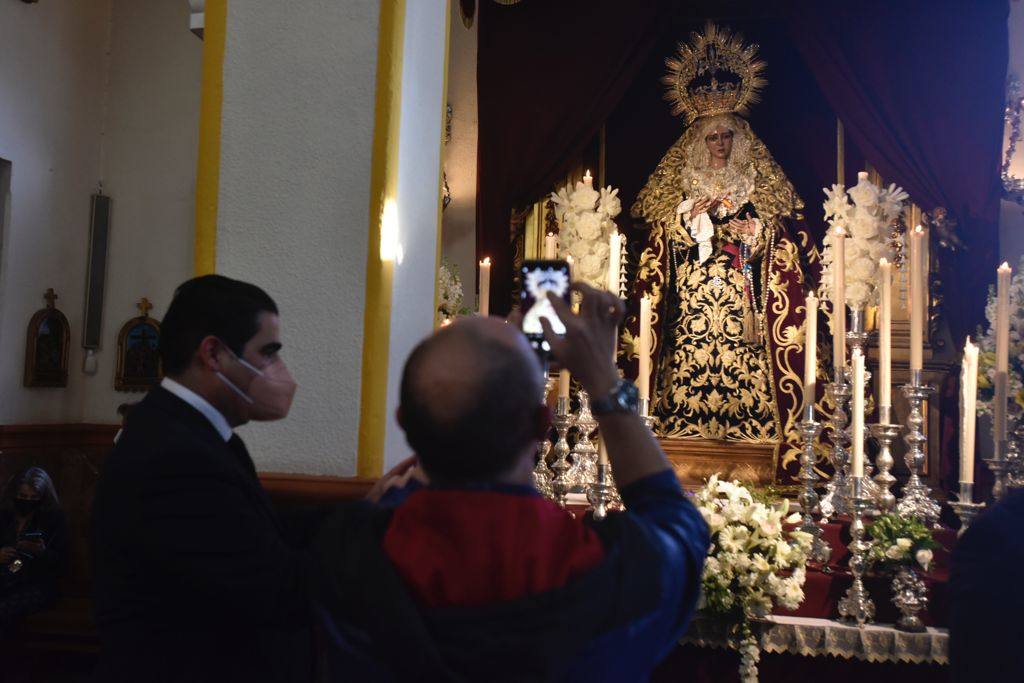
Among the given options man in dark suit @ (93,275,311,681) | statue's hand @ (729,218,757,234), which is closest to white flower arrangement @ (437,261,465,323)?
statue's hand @ (729,218,757,234)

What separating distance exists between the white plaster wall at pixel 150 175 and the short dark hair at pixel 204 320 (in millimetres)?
5069

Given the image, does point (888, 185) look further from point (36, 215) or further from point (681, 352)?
point (36, 215)

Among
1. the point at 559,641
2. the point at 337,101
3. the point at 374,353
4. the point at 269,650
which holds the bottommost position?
the point at 269,650

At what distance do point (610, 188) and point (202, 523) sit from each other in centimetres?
591

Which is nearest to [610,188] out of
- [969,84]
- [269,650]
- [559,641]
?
[969,84]

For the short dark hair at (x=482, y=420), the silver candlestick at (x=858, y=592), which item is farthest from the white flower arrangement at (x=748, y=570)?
the short dark hair at (x=482, y=420)

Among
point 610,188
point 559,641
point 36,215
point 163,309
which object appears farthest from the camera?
point 610,188

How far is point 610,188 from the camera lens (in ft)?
23.6

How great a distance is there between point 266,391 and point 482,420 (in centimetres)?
86

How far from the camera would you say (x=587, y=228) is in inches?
264

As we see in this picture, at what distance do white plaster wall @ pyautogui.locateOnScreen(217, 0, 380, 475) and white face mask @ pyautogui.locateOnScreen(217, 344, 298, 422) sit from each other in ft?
1.86

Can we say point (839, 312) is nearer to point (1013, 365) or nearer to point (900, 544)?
point (900, 544)

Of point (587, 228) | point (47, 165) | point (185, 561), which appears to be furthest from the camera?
point (587, 228)

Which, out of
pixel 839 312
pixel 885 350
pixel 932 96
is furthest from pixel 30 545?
pixel 932 96
